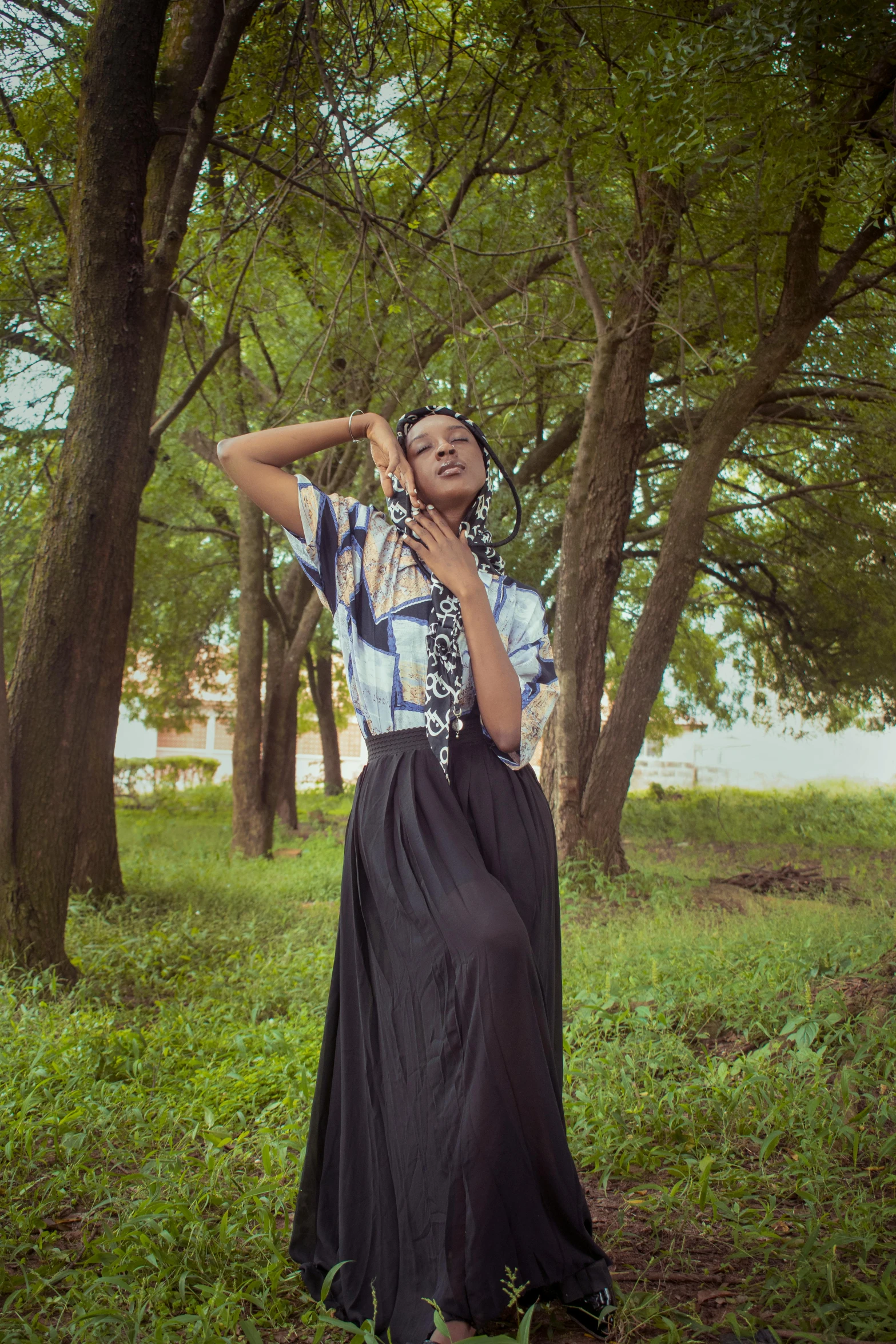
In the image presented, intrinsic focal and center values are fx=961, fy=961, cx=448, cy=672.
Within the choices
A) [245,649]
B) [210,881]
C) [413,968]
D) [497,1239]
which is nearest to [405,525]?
[413,968]

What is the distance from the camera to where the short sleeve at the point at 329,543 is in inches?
99.8

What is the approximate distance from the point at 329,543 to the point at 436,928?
41.1 inches

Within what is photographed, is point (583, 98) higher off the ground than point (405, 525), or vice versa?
point (583, 98)

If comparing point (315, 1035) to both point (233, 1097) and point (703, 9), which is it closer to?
point (233, 1097)

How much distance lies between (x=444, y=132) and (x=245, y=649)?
5.53 m

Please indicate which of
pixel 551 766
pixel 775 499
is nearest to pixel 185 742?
pixel 775 499

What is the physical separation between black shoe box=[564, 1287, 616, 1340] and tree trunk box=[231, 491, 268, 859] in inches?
333

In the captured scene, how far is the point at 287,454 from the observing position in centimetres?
267

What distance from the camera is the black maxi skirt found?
1.99 meters

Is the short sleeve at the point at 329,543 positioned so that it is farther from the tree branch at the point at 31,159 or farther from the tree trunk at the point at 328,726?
the tree trunk at the point at 328,726

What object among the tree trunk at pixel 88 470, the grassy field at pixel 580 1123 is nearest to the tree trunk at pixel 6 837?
the tree trunk at pixel 88 470

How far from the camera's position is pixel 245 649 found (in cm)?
1053

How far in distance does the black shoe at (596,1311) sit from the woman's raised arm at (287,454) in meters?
1.96

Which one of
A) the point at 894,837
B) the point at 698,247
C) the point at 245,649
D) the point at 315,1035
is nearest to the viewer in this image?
the point at 315,1035
